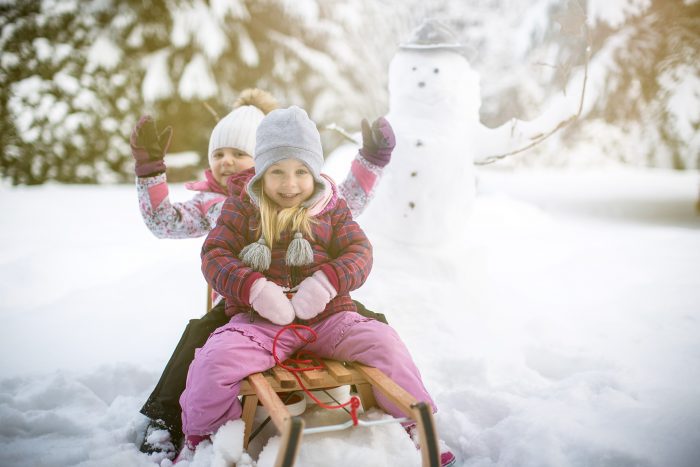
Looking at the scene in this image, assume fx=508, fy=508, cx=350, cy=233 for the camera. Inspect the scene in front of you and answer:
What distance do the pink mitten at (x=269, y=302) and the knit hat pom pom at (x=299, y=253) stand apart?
13 cm

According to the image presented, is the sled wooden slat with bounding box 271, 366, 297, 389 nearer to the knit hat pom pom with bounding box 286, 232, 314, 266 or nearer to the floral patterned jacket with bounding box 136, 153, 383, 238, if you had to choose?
the knit hat pom pom with bounding box 286, 232, 314, 266

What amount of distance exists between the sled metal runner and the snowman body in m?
1.41

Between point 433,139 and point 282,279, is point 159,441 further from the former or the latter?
point 433,139

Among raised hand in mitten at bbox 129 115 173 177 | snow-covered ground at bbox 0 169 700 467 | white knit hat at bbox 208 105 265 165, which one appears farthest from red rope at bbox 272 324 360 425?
white knit hat at bbox 208 105 265 165

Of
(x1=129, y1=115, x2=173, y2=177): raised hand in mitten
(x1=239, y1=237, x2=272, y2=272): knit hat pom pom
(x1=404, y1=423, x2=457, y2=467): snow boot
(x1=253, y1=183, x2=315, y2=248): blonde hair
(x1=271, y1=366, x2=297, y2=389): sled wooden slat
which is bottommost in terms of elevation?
(x1=404, y1=423, x2=457, y2=467): snow boot

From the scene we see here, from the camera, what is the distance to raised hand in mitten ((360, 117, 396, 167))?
7.16 ft

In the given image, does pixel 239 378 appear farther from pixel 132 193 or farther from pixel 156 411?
pixel 132 193

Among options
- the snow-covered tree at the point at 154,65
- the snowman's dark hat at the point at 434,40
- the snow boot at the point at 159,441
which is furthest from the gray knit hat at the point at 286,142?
the snow-covered tree at the point at 154,65

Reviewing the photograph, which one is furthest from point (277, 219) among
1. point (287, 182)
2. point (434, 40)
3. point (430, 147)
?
point (434, 40)

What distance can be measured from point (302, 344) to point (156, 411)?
0.56 metres

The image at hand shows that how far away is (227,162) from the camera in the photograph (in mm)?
2320

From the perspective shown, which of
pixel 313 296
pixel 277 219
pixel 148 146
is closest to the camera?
pixel 313 296

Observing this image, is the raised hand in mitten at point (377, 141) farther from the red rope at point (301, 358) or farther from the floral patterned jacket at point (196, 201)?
the red rope at point (301, 358)

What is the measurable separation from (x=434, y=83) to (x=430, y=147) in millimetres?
360
